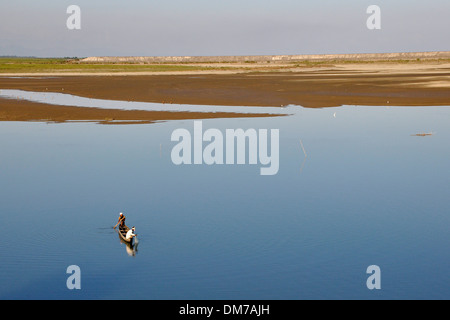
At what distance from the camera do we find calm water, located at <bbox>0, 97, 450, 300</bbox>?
42.6 ft

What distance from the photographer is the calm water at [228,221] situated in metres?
13.0

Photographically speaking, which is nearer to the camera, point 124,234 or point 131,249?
point 131,249

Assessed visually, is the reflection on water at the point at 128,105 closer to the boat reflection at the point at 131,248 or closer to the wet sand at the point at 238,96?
the wet sand at the point at 238,96

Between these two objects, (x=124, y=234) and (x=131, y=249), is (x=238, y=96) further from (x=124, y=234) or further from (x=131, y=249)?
(x=131, y=249)

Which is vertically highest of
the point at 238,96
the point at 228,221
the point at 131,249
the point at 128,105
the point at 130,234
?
the point at 238,96

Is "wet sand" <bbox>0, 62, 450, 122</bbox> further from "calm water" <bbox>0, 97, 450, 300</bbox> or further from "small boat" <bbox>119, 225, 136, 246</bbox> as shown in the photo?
"small boat" <bbox>119, 225, 136, 246</bbox>

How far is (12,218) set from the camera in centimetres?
1797

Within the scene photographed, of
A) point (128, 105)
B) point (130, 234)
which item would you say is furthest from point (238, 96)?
point (130, 234)

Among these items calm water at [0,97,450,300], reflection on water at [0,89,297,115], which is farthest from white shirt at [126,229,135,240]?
reflection on water at [0,89,297,115]

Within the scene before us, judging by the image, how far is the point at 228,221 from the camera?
17.2 meters

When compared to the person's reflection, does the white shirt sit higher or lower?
higher

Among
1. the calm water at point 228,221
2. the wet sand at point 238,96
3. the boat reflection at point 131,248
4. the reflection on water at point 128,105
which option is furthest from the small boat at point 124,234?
the reflection on water at point 128,105

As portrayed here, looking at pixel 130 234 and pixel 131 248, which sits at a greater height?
pixel 130 234

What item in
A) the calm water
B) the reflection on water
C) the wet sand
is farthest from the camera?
the reflection on water
